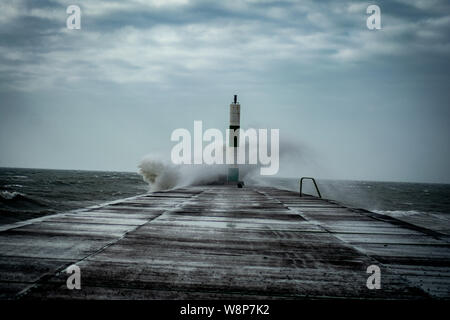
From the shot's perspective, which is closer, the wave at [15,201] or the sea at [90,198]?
the sea at [90,198]

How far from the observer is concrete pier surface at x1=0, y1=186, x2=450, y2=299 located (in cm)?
247

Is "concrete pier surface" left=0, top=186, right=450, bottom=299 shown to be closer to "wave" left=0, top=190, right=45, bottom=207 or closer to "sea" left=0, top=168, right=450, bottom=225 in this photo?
"sea" left=0, top=168, right=450, bottom=225

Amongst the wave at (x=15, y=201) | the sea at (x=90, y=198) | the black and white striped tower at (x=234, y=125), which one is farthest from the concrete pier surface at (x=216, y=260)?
the wave at (x=15, y=201)

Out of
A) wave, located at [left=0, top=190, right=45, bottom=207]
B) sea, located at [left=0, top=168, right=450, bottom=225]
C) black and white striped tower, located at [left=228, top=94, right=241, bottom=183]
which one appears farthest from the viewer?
black and white striped tower, located at [left=228, top=94, right=241, bottom=183]

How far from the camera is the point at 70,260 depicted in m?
3.14

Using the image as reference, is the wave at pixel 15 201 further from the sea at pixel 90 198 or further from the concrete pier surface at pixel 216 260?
the concrete pier surface at pixel 216 260

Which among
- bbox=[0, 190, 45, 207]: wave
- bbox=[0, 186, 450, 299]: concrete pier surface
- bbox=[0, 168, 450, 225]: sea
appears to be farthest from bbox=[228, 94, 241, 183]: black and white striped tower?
bbox=[0, 186, 450, 299]: concrete pier surface

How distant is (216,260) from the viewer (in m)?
3.33

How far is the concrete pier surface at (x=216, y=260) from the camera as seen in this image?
247 centimetres

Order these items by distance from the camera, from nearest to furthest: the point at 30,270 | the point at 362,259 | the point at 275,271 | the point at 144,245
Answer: the point at 30,270
the point at 275,271
the point at 362,259
the point at 144,245

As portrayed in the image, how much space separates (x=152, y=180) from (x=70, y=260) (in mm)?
28363

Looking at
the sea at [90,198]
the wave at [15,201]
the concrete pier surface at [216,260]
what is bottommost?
the sea at [90,198]
